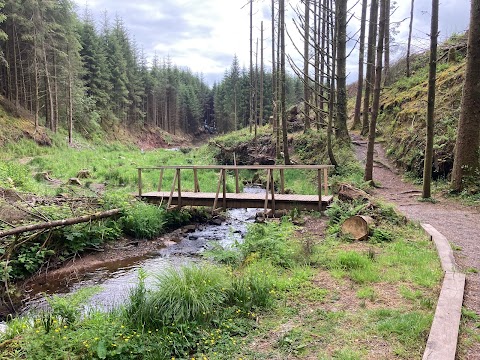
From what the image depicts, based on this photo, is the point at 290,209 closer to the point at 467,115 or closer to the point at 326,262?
the point at 326,262

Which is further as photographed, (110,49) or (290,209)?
(110,49)

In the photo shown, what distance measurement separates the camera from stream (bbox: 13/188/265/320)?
6.49m

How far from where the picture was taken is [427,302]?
4430 millimetres

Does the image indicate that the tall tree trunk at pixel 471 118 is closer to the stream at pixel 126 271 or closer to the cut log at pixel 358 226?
the cut log at pixel 358 226

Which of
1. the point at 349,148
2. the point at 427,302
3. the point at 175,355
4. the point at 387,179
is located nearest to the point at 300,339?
the point at 175,355

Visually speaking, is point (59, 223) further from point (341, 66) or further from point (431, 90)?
point (341, 66)

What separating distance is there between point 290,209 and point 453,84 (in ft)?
35.2

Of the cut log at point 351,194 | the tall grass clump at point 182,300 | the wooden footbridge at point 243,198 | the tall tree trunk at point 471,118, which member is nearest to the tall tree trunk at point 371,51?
the tall tree trunk at point 471,118

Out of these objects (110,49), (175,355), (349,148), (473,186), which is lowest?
(175,355)

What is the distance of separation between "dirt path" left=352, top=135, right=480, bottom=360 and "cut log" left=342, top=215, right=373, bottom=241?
1.56m

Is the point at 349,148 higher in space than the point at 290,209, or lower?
higher

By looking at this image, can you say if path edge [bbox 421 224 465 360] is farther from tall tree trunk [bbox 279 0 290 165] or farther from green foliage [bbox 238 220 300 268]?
tall tree trunk [bbox 279 0 290 165]

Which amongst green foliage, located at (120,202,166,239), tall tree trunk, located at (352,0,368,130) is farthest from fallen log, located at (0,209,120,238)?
tall tree trunk, located at (352,0,368,130)

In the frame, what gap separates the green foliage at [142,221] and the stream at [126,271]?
885 millimetres
